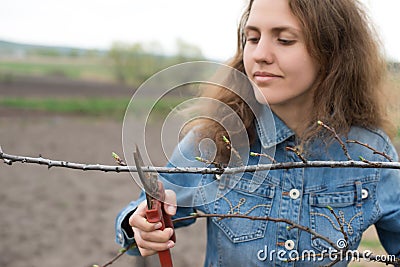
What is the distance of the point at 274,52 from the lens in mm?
1276

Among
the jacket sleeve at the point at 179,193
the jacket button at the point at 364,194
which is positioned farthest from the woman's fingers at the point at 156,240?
the jacket button at the point at 364,194

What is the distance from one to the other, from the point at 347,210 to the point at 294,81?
0.40m

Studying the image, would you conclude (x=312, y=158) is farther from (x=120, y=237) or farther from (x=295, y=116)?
(x=120, y=237)

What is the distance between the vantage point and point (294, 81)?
1.34 metres

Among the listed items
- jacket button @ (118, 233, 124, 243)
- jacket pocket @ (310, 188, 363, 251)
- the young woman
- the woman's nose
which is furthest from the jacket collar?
jacket button @ (118, 233, 124, 243)

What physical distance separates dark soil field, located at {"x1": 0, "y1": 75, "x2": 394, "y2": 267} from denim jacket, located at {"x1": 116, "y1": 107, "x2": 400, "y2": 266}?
216 millimetres

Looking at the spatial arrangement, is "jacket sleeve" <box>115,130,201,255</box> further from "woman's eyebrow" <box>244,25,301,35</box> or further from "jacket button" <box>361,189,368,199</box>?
"jacket button" <box>361,189,368,199</box>

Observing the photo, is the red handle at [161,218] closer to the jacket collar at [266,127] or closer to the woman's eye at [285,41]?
the jacket collar at [266,127]

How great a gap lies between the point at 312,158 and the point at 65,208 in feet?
15.5

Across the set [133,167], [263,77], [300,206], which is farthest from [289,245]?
[133,167]

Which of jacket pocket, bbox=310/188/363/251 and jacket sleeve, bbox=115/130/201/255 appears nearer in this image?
jacket sleeve, bbox=115/130/201/255

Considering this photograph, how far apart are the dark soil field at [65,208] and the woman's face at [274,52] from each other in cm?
33

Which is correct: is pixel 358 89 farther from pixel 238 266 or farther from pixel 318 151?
pixel 238 266

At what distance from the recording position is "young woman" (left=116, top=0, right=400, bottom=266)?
1381 mm
